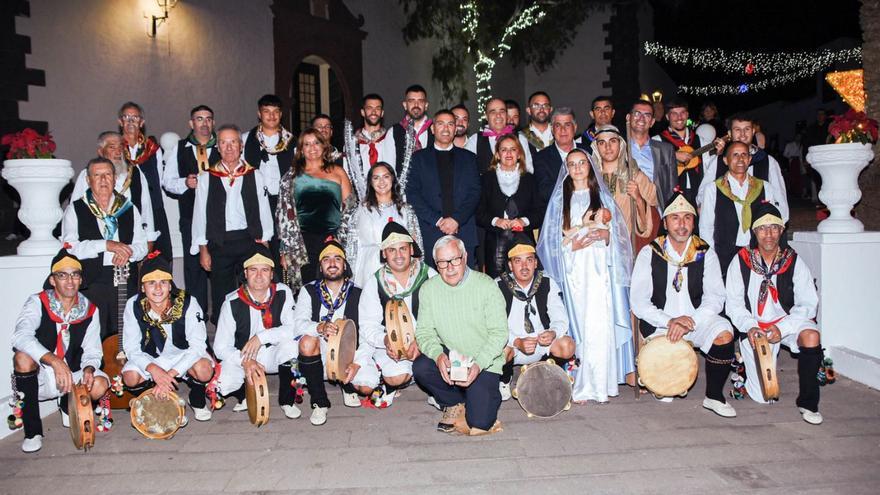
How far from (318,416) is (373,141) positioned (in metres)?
2.59

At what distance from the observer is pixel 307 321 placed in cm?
510

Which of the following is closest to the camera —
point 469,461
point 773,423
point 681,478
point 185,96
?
point 681,478

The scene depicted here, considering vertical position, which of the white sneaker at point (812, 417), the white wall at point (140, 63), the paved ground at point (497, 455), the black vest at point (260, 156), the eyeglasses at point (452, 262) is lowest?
the paved ground at point (497, 455)

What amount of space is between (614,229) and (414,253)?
4.69 ft

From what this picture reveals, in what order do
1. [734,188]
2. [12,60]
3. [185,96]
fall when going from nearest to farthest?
[734,188], [12,60], [185,96]

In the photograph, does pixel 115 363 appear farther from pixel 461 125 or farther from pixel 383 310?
pixel 461 125

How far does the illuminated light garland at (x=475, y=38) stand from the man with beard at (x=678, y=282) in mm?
10750

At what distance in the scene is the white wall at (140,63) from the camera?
331 inches

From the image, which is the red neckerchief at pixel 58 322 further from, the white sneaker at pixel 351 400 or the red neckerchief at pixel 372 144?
the red neckerchief at pixel 372 144

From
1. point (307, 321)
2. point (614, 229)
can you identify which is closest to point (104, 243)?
point (307, 321)

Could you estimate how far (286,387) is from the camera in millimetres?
5062

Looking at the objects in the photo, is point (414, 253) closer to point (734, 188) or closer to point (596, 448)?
point (596, 448)

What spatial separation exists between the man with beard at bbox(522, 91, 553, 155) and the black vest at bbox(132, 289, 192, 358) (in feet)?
11.1

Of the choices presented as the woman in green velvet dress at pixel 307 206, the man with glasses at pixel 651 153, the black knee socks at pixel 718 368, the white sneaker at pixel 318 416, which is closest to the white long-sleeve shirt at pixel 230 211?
the woman in green velvet dress at pixel 307 206
